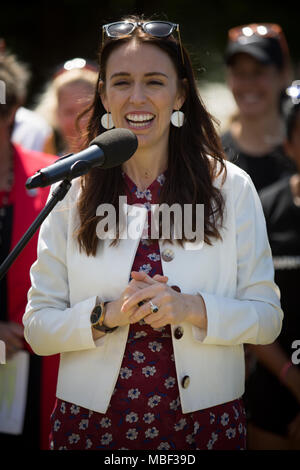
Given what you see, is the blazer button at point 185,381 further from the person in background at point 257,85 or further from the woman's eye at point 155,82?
the person in background at point 257,85

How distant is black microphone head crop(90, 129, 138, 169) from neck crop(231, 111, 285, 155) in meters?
2.24

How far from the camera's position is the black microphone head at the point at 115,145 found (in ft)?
6.87

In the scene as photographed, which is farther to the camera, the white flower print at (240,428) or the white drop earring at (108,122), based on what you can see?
the white drop earring at (108,122)

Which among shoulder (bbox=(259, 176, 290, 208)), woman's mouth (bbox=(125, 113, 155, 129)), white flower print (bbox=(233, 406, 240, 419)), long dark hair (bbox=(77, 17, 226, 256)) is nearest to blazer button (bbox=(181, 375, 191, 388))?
white flower print (bbox=(233, 406, 240, 419))

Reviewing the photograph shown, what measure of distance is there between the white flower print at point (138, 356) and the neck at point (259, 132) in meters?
2.16

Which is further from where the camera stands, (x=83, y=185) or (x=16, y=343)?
(x=16, y=343)

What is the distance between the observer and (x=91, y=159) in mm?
2029

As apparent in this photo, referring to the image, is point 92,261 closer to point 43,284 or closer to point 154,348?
point 43,284

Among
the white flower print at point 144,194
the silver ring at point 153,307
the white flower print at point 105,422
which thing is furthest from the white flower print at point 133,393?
the white flower print at point 144,194

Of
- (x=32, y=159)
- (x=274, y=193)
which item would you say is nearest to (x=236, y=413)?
(x=274, y=193)

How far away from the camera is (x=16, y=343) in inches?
133

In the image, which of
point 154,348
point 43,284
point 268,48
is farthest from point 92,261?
point 268,48

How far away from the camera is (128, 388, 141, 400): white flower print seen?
8.03ft
